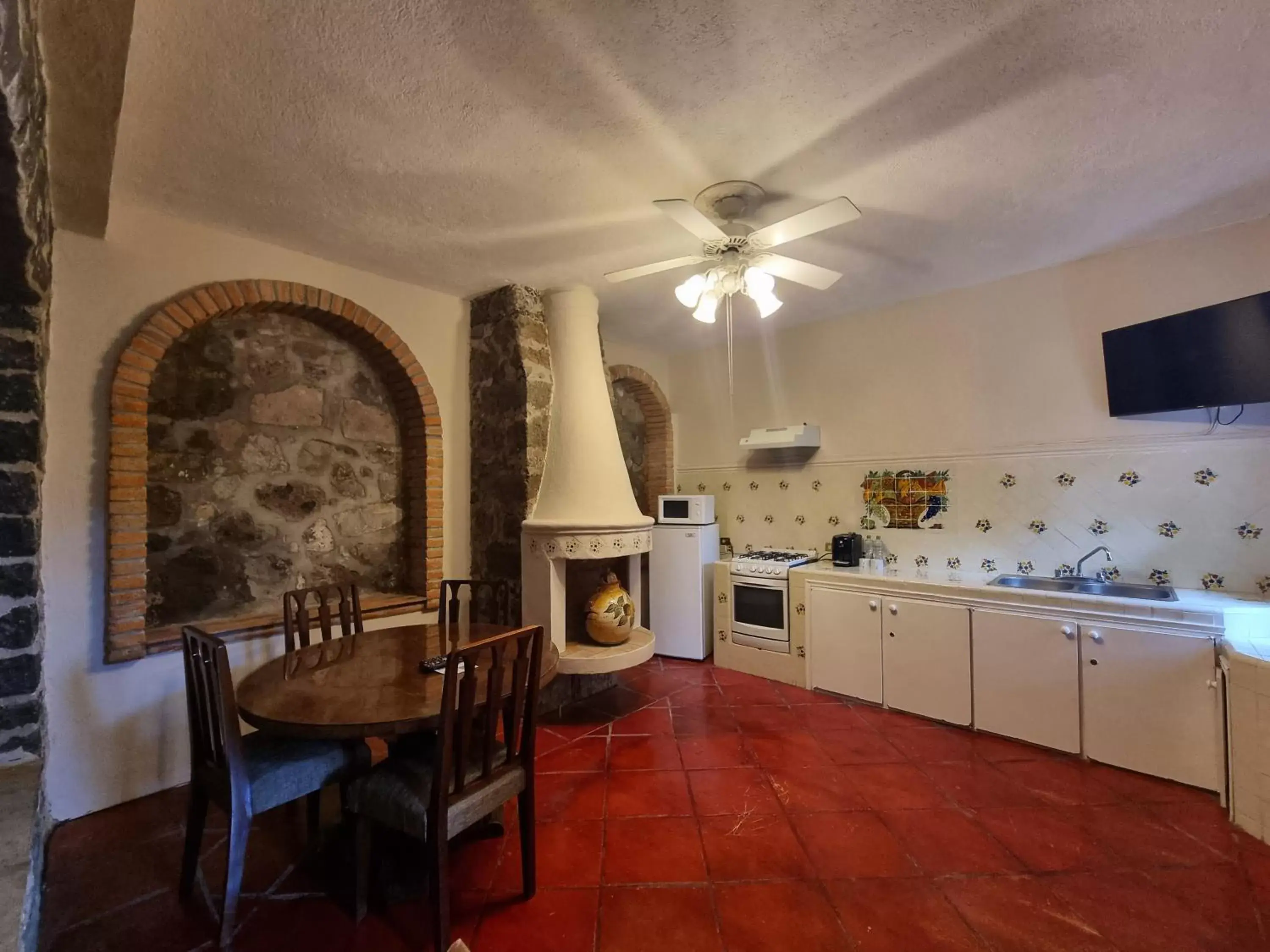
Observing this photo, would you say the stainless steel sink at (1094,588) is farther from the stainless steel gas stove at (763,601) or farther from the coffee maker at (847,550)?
the stainless steel gas stove at (763,601)

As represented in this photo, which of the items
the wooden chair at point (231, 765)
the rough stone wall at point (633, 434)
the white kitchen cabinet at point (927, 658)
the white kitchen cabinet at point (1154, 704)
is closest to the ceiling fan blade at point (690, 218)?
the wooden chair at point (231, 765)

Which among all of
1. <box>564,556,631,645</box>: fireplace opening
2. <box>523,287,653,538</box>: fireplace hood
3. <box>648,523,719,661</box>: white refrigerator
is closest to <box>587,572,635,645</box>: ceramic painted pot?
<box>564,556,631,645</box>: fireplace opening

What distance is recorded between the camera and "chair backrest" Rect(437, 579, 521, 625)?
8.70ft

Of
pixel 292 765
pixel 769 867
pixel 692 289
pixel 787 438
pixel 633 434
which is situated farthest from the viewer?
pixel 633 434

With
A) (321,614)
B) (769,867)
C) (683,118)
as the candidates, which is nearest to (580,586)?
(321,614)

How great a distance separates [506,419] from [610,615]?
1.32 m

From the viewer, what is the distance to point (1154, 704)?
2236mm

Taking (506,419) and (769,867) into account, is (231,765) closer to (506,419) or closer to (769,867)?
(769,867)

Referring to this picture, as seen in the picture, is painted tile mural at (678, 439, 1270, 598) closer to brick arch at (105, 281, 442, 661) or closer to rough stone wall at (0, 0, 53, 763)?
brick arch at (105, 281, 442, 661)

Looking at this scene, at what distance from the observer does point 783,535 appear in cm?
401

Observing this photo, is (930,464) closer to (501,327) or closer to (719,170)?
(719,170)

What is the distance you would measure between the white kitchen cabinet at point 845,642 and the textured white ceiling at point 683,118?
198cm

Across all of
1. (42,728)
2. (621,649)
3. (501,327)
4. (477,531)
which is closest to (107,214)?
(501,327)

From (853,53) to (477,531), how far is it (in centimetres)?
288
